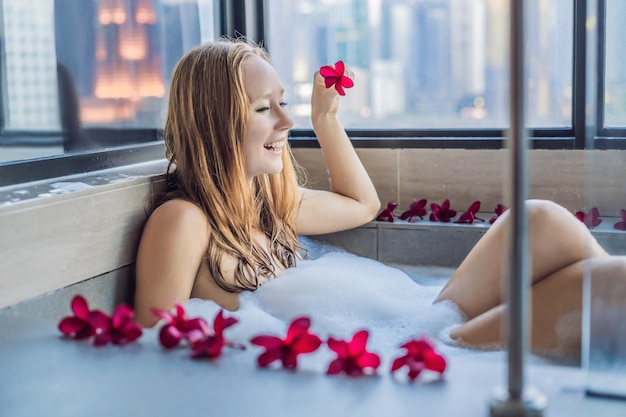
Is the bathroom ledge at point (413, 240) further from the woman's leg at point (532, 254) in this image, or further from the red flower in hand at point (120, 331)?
the red flower in hand at point (120, 331)

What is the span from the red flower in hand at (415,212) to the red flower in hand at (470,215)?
0.42 ft

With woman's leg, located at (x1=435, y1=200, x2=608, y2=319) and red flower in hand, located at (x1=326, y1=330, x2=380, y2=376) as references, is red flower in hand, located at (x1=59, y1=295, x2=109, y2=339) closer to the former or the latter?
red flower in hand, located at (x1=326, y1=330, x2=380, y2=376)

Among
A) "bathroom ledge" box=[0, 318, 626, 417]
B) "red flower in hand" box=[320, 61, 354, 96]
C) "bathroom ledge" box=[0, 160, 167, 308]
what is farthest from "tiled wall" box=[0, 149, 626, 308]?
"red flower in hand" box=[320, 61, 354, 96]

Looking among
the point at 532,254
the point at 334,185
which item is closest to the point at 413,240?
the point at 334,185

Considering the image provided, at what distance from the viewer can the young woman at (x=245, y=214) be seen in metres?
1.75

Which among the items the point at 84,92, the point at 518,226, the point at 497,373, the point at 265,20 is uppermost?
the point at 265,20

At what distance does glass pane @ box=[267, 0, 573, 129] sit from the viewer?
2643mm

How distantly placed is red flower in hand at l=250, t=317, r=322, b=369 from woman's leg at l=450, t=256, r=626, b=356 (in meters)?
0.30

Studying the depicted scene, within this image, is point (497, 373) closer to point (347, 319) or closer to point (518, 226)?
point (518, 226)

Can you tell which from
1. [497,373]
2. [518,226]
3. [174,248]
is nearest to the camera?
[518,226]

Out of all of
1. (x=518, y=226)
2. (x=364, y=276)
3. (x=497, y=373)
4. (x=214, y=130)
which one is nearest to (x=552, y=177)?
(x=364, y=276)

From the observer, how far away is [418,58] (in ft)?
9.40

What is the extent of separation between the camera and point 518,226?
33.6 inches

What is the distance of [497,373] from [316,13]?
6.89 feet
